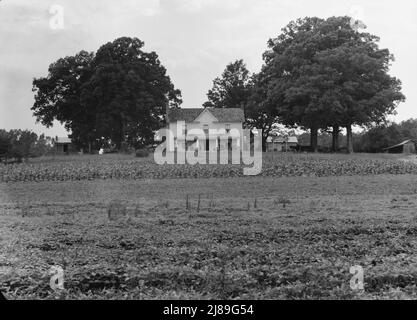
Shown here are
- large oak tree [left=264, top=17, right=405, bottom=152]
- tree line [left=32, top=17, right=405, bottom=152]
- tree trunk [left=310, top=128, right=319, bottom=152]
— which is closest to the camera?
tree line [left=32, top=17, right=405, bottom=152]

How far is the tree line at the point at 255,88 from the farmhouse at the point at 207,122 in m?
0.34

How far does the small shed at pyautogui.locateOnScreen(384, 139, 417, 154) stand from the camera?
96.0 ft

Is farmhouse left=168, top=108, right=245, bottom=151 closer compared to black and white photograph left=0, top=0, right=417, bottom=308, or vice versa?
black and white photograph left=0, top=0, right=417, bottom=308

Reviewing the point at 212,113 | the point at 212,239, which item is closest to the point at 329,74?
the point at 212,113

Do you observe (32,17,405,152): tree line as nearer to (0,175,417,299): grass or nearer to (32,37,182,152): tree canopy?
(32,37,182,152): tree canopy

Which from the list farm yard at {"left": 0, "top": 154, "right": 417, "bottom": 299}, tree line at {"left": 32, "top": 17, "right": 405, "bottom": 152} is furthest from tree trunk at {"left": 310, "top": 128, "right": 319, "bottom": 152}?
farm yard at {"left": 0, "top": 154, "right": 417, "bottom": 299}

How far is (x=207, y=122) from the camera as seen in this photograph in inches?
618

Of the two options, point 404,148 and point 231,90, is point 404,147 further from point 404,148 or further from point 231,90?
point 231,90

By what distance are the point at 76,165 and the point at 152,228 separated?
14357 mm

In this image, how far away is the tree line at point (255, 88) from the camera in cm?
1441

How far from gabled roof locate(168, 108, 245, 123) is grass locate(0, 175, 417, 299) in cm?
254

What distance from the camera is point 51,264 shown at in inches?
282
